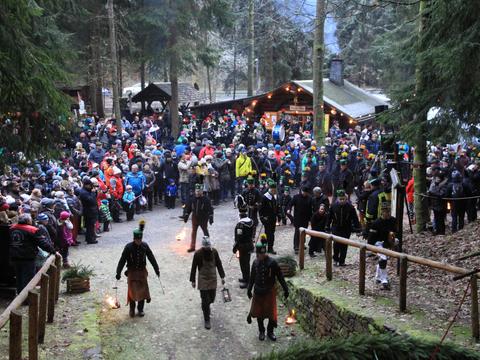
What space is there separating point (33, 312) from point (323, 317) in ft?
17.0

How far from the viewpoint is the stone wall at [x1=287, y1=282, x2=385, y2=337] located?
31.2 ft

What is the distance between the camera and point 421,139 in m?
12.6

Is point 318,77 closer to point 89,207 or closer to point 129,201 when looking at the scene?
point 129,201

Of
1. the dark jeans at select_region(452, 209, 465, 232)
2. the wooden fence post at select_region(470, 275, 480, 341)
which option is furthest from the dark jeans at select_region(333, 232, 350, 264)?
the wooden fence post at select_region(470, 275, 480, 341)

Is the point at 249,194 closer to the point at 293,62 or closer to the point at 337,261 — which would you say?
the point at 337,261

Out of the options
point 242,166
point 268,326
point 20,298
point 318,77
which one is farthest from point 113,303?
point 318,77

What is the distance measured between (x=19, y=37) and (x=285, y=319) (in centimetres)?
718

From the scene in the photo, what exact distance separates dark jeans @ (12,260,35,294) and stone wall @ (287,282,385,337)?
5078mm

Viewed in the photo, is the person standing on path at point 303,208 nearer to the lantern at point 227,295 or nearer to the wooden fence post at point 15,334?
the lantern at point 227,295

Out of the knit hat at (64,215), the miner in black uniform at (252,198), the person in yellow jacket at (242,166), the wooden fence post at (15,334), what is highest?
the person in yellow jacket at (242,166)

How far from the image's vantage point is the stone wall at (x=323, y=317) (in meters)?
9.51

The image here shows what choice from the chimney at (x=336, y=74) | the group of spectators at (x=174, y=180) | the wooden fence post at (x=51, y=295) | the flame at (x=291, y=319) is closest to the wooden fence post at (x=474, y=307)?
the flame at (x=291, y=319)

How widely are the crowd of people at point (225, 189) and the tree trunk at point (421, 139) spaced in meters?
0.36

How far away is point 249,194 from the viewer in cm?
1542
